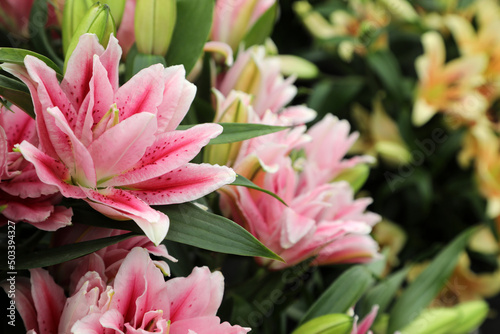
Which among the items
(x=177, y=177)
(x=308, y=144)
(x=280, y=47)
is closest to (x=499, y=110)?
(x=280, y=47)

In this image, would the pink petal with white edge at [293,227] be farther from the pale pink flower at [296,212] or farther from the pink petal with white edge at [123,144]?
the pink petal with white edge at [123,144]

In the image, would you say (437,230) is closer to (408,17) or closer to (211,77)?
(408,17)

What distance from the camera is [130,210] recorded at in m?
0.38

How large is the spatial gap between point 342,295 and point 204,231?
0.23 m

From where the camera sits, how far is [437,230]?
1.18 m

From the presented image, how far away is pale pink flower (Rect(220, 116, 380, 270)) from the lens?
51 centimetres

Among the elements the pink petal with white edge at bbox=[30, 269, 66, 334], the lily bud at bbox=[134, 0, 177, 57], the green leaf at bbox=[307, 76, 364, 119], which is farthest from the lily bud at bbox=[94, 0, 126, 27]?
the green leaf at bbox=[307, 76, 364, 119]

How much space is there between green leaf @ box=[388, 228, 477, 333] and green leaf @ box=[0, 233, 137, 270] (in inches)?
16.4

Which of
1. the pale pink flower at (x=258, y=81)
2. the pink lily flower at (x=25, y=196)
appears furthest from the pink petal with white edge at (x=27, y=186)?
the pale pink flower at (x=258, y=81)

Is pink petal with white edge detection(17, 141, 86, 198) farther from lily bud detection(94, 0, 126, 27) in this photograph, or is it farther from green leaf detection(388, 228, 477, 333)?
green leaf detection(388, 228, 477, 333)

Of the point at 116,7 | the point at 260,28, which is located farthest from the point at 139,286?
the point at 260,28

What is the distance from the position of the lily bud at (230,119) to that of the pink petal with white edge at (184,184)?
122 mm

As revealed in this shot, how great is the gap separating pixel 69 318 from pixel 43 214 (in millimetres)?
75

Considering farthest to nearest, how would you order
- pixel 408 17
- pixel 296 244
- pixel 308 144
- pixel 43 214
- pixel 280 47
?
1. pixel 280 47
2. pixel 408 17
3. pixel 308 144
4. pixel 296 244
5. pixel 43 214
